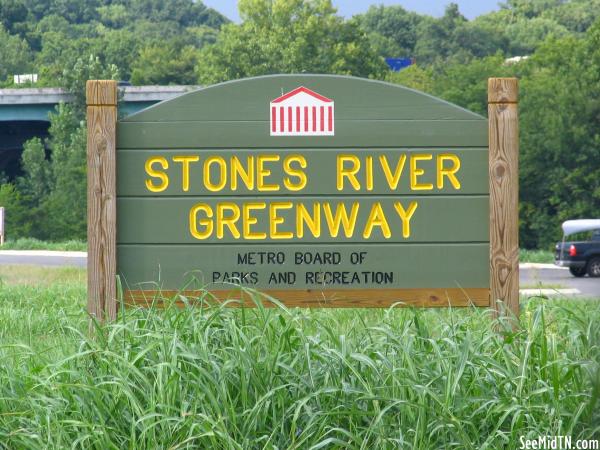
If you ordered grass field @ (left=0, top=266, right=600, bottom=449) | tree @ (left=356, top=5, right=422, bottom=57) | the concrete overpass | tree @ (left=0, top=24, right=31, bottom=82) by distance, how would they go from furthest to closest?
tree @ (left=356, top=5, right=422, bottom=57)
tree @ (left=0, top=24, right=31, bottom=82)
the concrete overpass
grass field @ (left=0, top=266, right=600, bottom=449)

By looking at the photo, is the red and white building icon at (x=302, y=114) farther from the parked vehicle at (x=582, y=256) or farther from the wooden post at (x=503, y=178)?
the parked vehicle at (x=582, y=256)

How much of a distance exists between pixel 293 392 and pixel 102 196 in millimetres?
2056

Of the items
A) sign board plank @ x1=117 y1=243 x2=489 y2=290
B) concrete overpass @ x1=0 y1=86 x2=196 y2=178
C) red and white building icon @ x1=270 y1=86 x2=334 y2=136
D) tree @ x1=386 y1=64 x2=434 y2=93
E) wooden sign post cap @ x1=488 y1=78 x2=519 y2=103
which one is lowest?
sign board plank @ x1=117 y1=243 x2=489 y2=290

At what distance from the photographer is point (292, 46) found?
5756 centimetres

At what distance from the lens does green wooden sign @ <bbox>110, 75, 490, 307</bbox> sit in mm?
6250

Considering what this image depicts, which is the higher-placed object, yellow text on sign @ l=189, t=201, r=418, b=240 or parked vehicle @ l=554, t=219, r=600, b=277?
yellow text on sign @ l=189, t=201, r=418, b=240

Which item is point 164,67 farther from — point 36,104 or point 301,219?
point 301,219

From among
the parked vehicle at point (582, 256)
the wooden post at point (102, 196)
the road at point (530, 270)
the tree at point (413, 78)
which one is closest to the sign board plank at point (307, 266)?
the wooden post at point (102, 196)

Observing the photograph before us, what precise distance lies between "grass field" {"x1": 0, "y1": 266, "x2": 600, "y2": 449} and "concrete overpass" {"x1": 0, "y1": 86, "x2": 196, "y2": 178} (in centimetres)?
5437

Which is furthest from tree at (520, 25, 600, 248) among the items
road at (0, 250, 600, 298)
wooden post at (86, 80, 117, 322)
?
wooden post at (86, 80, 117, 322)

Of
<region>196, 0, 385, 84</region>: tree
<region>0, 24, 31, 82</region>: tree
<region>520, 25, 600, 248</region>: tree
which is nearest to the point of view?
<region>520, 25, 600, 248</region>: tree

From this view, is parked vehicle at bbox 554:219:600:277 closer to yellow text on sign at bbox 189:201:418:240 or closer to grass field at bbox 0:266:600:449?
yellow text on sign at bbox 189:201:418:240

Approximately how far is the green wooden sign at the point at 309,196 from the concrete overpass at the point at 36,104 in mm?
52940

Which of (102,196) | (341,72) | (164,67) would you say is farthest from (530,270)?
(164,67)
